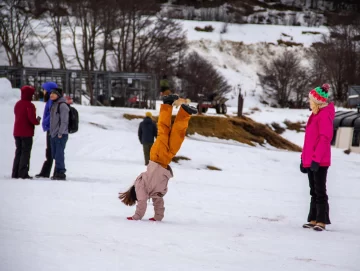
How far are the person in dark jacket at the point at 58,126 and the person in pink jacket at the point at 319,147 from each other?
15.0ft

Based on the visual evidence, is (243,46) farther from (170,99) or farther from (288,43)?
(170,99)

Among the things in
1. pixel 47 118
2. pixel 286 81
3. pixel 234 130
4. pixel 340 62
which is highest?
pixel 340 62

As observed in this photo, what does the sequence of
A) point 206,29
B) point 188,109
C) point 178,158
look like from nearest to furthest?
1. point 188,109
2. point 178,158
3. point 206,29

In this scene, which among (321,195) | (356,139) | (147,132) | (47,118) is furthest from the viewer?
(356,139)

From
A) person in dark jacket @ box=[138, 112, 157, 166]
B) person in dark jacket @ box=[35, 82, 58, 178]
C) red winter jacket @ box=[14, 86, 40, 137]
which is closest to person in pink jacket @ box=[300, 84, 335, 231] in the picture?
person in dark jacket @ box=[35, 82, 58, 178]

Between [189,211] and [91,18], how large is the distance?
119ft

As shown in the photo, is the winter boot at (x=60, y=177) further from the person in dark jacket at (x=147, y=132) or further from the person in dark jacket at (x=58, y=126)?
the person in dark jacket at (x=147, y=132)

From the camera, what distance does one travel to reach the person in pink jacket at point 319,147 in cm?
591

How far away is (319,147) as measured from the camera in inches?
232

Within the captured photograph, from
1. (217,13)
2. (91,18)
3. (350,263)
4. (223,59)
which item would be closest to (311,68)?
(223,59)

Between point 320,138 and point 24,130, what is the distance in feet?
17.9

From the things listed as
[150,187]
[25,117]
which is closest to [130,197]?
[150,187]

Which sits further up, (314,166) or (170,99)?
(170,99)

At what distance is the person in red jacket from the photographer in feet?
28.9
